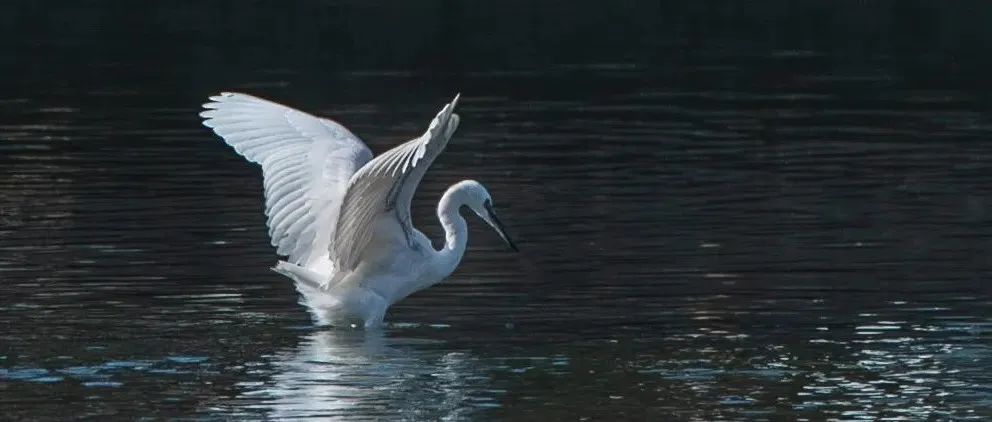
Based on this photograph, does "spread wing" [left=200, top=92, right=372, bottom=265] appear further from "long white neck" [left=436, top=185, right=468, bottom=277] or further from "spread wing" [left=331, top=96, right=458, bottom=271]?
"long white neck" [left=436, top=185, right=468, bottom=277]

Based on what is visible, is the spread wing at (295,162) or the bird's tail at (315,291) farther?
the spread wing at (295,162)

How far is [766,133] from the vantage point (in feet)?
90.4

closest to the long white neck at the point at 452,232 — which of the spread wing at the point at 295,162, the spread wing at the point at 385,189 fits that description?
the spread wing at the point at 385,189

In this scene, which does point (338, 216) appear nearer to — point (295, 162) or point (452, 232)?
point (452, 232)

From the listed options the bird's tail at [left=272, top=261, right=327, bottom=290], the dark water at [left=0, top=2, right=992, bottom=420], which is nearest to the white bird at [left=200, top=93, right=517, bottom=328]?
the bird's tail at [left=272, top=261, right=327, bottom=290]

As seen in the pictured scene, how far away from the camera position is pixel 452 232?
52.4 ft

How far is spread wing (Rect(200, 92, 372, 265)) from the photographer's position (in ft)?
53.0

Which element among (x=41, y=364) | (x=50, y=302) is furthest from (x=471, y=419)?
(x=50, y=302)

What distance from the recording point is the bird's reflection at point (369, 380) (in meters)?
12.7

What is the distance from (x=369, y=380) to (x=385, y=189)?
4.71 feet

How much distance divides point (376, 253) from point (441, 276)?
49cm

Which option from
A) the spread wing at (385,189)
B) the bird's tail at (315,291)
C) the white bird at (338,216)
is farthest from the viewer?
the bird's tail at (315,291)

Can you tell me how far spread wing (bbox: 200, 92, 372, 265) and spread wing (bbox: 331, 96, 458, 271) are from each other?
256 mm

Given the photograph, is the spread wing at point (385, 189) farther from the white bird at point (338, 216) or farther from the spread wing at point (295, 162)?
the spread wing at point (295, 162)
